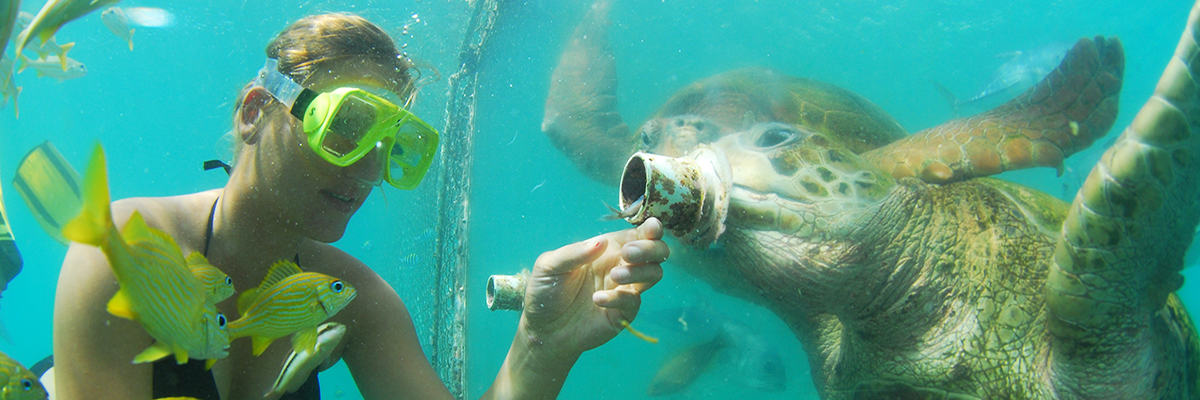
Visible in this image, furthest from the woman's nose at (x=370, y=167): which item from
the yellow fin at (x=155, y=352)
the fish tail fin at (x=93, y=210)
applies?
the fish tail fin at (x=93, y=210)

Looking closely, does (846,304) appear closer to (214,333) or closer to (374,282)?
(374,282)

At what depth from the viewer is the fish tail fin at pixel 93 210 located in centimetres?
49

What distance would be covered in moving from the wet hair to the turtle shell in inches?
62.7

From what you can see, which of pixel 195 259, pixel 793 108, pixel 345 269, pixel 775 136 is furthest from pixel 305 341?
pixel 793 108

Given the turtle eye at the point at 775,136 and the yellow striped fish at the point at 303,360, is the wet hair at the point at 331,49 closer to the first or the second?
the yellow striped fish at the point at 303,360

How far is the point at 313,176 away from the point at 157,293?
2.10 feet

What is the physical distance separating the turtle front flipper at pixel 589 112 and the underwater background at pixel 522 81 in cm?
107

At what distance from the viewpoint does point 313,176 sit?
1.30 metres

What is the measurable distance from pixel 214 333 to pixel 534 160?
921 centimetres

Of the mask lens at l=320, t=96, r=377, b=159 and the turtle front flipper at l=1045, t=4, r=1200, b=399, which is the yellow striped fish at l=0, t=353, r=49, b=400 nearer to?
the mask lens at l=320, t=96, r=377, b=159

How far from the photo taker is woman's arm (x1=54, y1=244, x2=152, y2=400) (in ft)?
3.51

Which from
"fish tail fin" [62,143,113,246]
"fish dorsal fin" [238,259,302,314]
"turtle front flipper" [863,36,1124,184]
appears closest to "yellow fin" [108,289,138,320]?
"fish tail fin" [62,143,113,246]

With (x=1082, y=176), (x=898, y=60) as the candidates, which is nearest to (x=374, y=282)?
(x=1082, y=176)

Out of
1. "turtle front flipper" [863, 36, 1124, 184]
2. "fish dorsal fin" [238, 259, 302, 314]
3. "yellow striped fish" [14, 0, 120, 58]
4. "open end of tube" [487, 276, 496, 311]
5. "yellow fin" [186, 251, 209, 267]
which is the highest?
"turtle front flipper" [863, 36, 1124, 184]
